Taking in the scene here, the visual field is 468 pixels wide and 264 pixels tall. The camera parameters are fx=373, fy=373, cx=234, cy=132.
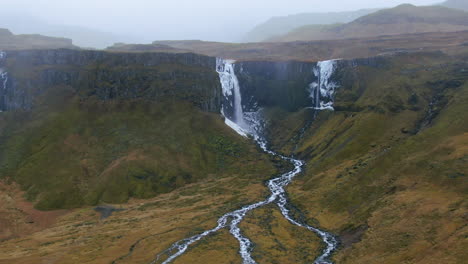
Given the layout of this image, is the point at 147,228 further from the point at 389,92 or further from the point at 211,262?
the point at 389,92

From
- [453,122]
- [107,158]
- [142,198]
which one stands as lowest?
[142,198]

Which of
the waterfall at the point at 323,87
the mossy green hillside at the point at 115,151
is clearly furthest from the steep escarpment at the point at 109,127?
the waterfall at the point at 323,87

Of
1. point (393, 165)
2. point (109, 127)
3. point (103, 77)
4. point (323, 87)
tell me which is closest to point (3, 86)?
point (103, 77)

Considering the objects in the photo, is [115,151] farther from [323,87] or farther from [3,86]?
[323,87]

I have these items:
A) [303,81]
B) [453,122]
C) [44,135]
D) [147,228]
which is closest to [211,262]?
[147,228]

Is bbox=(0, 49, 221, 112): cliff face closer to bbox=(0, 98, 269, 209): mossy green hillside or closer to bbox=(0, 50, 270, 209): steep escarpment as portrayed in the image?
bbox=(0, 50, 270, 209): steep escarpment

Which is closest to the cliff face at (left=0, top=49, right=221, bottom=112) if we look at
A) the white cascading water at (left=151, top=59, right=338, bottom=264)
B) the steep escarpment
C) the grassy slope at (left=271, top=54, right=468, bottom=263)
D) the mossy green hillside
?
the steep escarpment

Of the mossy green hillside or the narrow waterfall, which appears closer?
the mossy green hillside
